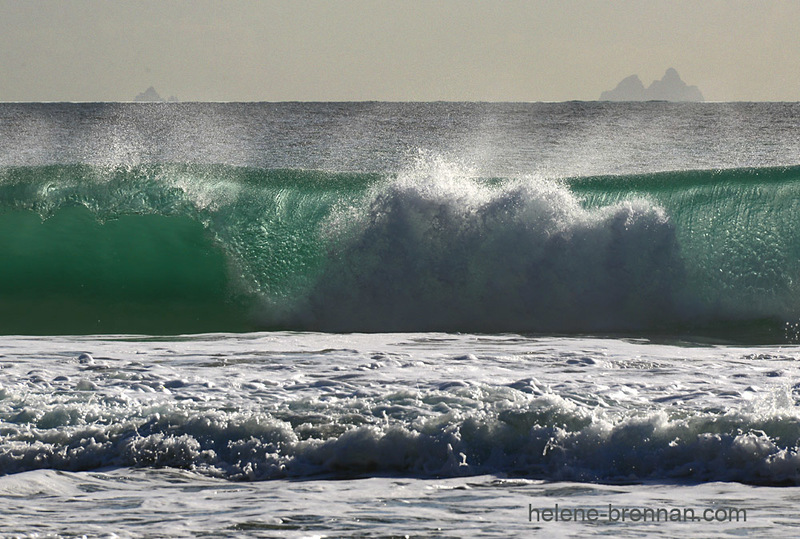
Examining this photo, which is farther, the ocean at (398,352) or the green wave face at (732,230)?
the green wave face at (732,230)

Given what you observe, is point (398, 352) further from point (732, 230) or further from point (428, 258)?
point (732, 230)

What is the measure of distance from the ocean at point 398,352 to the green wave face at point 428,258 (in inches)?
1.3

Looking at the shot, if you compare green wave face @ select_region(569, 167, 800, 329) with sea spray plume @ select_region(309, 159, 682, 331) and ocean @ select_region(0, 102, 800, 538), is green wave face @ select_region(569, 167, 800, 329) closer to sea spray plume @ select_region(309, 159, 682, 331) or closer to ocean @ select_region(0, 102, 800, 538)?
ocean @ select_region(0, 102, 800, 538)

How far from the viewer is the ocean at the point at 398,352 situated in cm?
388

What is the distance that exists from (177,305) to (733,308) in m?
6.10

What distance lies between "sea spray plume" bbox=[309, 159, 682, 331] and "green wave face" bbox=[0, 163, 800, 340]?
2cm

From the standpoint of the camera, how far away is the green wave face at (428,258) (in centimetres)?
962

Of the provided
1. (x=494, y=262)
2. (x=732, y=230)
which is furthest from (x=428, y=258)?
(x=732, y=230)

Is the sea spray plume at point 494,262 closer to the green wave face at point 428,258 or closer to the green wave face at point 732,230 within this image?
the green wave face at point 428,258

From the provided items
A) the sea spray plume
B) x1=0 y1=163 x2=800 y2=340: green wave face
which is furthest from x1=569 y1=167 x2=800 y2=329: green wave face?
the sea spray plume

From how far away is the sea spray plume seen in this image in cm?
966

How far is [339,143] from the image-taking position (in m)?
31.1

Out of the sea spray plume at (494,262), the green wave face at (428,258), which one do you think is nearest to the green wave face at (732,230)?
the green wave face at (428,258)

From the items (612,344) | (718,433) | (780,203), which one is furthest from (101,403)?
(780,203)
